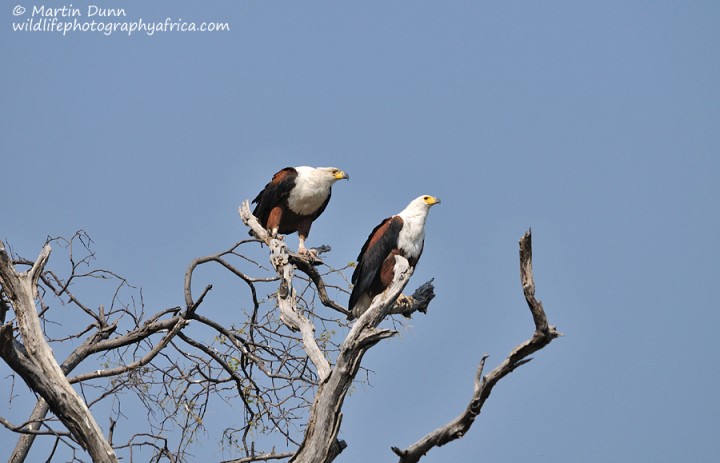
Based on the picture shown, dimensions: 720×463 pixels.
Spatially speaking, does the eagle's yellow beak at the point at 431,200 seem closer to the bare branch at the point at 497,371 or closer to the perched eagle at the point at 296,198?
the perched eagle at the point at 296,198

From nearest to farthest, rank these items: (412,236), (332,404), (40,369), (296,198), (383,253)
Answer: (332,404) < (40,369) < (383,253) < (412,236) < (296,198)

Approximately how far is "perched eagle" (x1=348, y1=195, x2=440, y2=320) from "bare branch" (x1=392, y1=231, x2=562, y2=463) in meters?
3.00

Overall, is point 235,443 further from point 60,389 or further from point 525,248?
point 525,248

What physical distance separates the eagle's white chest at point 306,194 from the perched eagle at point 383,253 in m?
0.79

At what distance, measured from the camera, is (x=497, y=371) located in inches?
166

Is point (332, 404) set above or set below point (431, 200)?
below

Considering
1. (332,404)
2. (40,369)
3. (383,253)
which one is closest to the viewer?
(332,404)

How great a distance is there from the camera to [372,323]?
16.3 ft

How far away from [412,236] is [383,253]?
31 cm

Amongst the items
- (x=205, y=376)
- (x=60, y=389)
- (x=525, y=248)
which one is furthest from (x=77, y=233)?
(x=525, y=248)

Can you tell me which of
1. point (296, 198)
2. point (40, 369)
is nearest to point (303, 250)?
point (296, 198)

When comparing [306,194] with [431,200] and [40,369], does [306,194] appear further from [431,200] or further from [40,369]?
[40,369]

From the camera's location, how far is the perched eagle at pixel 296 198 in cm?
809

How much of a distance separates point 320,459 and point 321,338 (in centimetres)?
150
